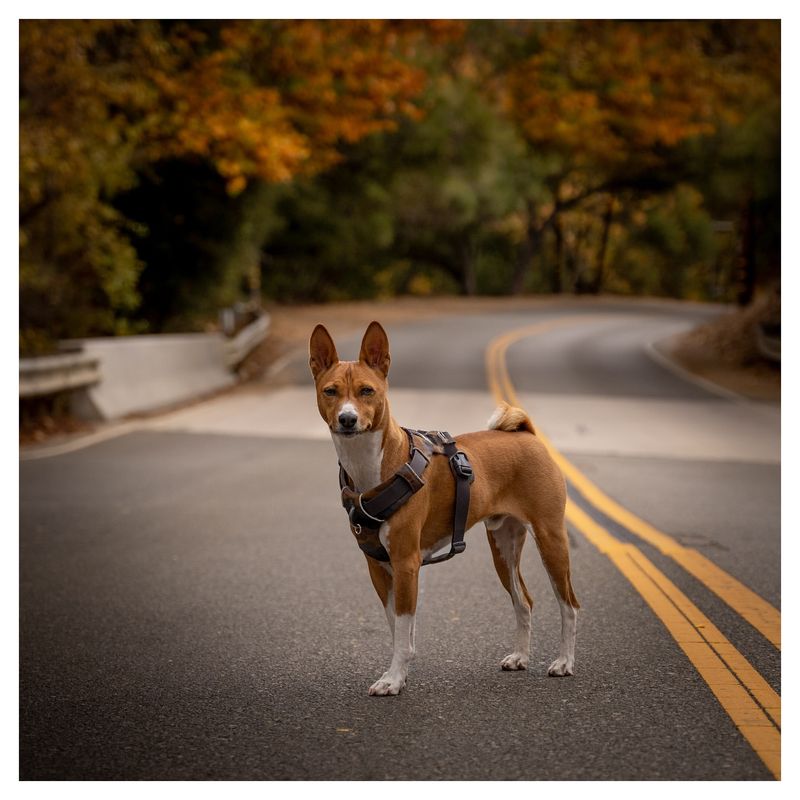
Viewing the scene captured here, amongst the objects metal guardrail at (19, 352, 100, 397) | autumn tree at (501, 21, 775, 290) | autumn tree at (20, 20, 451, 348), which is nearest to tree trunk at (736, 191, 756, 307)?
autumn tree at (501, 21, 775, 290)

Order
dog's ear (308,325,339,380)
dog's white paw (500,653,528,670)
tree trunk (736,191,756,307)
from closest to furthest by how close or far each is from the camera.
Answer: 1. dog's ear (308,325,339,380)
2. dog's white paw (500,653,528,670)
3. tree trunk (736,191,756,307)

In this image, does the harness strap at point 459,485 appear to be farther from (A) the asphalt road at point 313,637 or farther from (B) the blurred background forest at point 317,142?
(B) the blurred background forest at point 317,142

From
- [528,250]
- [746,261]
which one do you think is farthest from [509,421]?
[528,250]

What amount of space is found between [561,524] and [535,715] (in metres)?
0.84

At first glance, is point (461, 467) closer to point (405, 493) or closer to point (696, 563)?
point (405, 493)

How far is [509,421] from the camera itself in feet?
15.7

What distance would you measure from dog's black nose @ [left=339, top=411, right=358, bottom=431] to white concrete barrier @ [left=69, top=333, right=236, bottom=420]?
1166 centimetres

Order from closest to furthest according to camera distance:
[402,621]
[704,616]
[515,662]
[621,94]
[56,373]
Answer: [402,621] < [515,662] < [704,616] < [56,373] < [621,94]

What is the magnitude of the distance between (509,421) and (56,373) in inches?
410

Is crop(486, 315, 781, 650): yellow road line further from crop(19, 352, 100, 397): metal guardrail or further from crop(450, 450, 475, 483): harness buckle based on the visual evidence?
crop(19, 352, 100, 397): metal guardrail

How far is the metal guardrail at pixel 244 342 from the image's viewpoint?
22.0 m

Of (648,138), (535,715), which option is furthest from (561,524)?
(648,138)

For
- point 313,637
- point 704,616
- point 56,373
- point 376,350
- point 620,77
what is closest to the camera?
point 376,350

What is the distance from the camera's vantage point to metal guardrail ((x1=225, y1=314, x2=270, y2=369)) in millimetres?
21953
